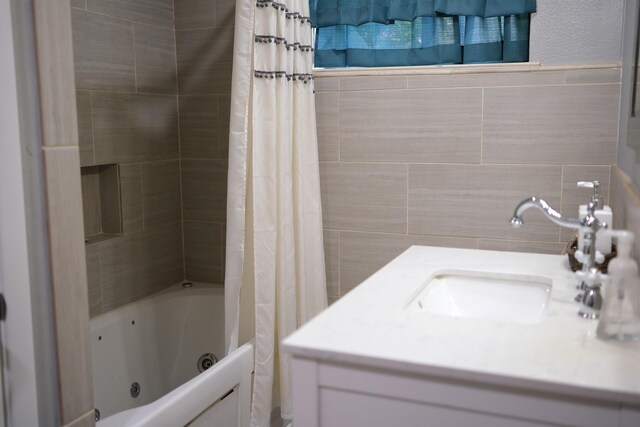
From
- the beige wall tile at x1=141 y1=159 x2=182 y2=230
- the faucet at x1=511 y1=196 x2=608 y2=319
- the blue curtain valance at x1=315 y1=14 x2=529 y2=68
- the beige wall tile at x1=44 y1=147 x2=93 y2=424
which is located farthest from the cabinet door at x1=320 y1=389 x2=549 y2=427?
the beige wall tile at x1=141 y1=159 x2=182 y2=230

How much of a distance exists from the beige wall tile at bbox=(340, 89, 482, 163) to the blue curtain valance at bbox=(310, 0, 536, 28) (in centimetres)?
31

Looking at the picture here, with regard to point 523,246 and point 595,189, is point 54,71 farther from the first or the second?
point 523,246

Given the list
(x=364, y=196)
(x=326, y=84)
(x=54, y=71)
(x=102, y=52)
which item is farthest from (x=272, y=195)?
(x=54, y=71)

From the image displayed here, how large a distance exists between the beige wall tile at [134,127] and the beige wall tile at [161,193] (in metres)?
0.05

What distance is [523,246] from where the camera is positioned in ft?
7.97

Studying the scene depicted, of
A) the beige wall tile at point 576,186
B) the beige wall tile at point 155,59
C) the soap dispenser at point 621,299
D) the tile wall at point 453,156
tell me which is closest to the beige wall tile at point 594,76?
the tile wall at point 453,156

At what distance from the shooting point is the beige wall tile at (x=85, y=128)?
2420 millimetres

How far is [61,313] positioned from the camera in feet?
4.04

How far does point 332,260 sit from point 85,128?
3.78 feet

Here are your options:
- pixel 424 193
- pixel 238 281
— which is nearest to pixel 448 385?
pixel 238 281

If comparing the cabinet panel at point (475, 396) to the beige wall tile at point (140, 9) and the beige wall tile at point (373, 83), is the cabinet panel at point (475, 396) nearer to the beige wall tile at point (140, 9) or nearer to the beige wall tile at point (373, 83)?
the beige wall tile at point (373, 83)

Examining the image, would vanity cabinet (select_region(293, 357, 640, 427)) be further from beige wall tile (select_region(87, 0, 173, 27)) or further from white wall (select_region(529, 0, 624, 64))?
beige wall tile (select_region(87, 0, 173, 27))

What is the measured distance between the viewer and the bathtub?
6.31 ft

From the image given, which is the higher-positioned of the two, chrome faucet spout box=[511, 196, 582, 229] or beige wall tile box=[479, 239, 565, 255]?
chrome faucet spout box=[511, 196, 582, 229]
